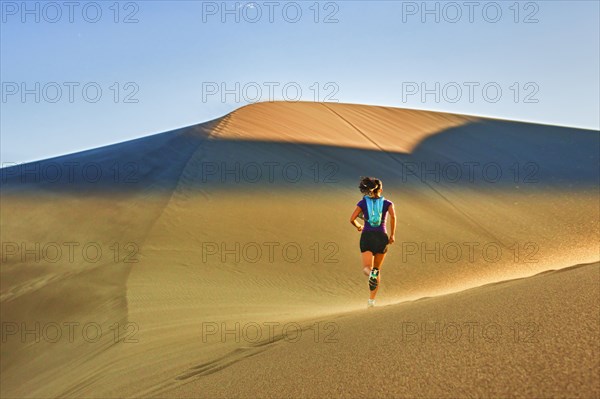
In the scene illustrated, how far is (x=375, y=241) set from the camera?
222 inches

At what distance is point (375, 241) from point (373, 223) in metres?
0.18

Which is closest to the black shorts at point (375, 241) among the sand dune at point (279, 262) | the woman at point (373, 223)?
the woman at point (373, 223)

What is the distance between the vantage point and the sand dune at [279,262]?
2930mm

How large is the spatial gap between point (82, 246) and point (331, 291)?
4621 millimetres

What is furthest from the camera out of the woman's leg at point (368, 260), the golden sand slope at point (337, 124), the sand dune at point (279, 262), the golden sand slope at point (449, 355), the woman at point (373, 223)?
the golden sand slope at point (337, 124)

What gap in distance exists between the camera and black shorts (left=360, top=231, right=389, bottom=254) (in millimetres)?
5613

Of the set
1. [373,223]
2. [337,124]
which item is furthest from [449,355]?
[337,124]

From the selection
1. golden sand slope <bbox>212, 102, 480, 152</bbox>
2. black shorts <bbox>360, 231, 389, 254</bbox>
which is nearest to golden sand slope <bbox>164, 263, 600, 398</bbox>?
black shorts <bbox>360, 231, 389, 254</bbox>

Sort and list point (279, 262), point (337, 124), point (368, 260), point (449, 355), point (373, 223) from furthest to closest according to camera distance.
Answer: point (337, 124) → point (279, 262) → point (368, 260) → point (373, 223) → point (449, 355)

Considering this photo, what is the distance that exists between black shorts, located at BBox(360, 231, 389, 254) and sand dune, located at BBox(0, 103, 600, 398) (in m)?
0.58

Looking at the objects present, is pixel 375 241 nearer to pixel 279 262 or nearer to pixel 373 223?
pixel 373 223

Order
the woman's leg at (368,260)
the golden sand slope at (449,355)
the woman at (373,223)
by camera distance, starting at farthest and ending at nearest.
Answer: the woman's leg at (368,260) < the woman at (373,223) < the golden sand slope at (449,355)

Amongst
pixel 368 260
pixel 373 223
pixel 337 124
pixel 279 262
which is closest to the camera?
pixel 373 223

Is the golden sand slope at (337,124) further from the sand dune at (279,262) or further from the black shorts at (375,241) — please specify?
the black shorts at (375,241)
